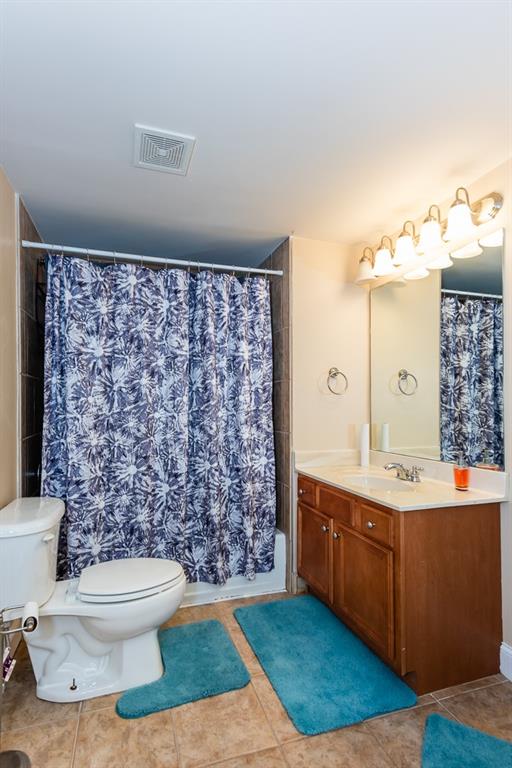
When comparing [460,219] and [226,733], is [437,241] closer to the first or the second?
[460,219]

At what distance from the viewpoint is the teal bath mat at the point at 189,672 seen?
1.67m

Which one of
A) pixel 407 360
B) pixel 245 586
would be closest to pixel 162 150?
pixel 407 360

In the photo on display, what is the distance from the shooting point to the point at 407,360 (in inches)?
96.6

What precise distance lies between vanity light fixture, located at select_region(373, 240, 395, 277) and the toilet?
A: 6.44 ft

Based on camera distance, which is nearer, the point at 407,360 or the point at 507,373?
the point at 507,373

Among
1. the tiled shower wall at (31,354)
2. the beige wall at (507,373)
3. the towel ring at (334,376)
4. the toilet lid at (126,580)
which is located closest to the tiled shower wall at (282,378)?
the towel ring at (334,376)

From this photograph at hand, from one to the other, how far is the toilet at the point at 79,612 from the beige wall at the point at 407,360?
151cm

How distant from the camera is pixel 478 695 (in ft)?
5.57

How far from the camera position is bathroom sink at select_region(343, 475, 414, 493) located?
7.08ft

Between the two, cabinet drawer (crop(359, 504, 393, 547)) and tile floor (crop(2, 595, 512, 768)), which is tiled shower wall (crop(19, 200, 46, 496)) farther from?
cabinet drawer (crop(359, 504, 393, 547))

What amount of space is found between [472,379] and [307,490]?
111 centimetres

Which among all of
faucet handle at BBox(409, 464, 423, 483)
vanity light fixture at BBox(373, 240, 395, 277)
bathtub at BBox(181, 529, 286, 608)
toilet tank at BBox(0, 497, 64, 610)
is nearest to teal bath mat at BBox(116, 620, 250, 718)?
bathtub at BBox(181, 529, 286, 608)

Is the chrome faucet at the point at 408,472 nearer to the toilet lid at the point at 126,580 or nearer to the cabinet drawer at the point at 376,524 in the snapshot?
the cabinet drawer at the point at 376,524

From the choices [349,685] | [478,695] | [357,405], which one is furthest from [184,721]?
[357,405]
